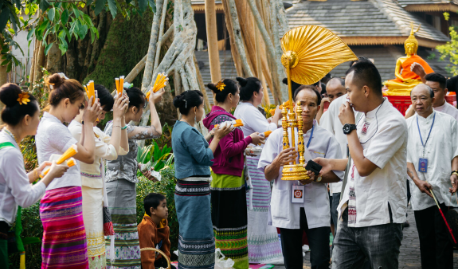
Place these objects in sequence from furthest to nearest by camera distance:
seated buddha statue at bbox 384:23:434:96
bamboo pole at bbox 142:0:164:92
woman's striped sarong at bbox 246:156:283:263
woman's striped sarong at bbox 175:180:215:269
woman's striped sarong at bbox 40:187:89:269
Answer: seated buddha statue at bbox 384:23:434:96
bamboo pole at bbox 142:0:164:92
woman's striped sarong at bbox 246:156:283:263
woman's striped sarong at bbox 175:180:215:269
woman's striped sarong at bbox 40:187:89:269

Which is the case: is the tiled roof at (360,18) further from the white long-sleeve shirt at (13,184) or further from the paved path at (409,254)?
the white long-sleeve shirt at (13,184)

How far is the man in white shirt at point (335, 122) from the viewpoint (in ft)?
15.4

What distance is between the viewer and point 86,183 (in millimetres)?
3559

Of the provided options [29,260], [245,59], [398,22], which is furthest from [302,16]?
[29,260]

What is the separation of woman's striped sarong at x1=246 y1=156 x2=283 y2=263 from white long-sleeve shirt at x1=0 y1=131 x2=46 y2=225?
8.75ft

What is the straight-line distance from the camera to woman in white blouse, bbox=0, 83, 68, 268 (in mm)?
2812

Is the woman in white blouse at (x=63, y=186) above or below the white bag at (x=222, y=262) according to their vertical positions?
above

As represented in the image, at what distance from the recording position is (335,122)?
16.2ft

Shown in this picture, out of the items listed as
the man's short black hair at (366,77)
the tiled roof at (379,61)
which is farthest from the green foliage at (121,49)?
the man's short black hair at (366,77)

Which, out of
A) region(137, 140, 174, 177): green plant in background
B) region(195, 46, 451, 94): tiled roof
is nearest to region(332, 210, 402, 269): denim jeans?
region(137, 140, 174, 177): green plant in background

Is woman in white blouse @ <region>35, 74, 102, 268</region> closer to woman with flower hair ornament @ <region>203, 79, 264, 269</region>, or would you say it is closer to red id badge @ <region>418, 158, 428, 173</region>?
woman with flower hair ornament @ <region>203, 79, 264, 269</region>

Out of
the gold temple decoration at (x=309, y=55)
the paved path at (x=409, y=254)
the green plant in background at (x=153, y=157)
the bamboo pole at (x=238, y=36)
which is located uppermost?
the bamboo pole at (x=238, y=36)

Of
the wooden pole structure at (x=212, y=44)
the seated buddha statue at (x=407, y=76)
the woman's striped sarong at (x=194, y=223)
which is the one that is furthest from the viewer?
the seated buddha statue at (x=407, y=76)

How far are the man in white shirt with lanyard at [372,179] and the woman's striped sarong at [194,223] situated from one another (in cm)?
149
